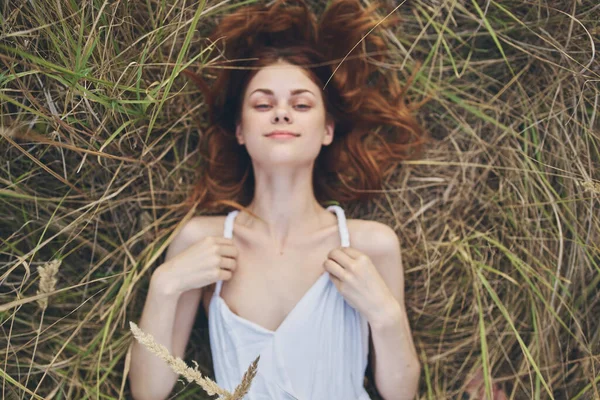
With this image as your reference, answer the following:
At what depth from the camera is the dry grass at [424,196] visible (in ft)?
7.07

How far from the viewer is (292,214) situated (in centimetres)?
235

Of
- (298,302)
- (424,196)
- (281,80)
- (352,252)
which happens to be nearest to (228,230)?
(298,302)

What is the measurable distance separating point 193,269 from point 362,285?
663 millimetres

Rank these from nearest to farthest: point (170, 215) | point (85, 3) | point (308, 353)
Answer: point (85, 3)
point (308, 353)
point (170, 215)

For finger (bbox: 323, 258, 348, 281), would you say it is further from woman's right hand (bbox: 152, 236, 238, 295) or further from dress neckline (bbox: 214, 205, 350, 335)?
woman's right hand (bbox: 152, 236, 238, 295)

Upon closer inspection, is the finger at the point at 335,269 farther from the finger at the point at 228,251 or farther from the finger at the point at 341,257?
the finger at the point at 228,251

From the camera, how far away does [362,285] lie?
2.15 m

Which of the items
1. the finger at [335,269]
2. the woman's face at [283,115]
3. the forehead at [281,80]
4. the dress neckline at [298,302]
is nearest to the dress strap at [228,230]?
the dress neckline at [298,302]

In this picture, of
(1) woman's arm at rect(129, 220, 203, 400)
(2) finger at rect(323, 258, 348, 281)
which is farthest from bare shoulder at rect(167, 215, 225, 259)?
(2) finger at rect(323, 258, 348, 281)

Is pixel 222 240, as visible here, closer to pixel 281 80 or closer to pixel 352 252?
pixel 352 252

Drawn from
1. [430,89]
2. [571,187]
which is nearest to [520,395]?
[571,187]

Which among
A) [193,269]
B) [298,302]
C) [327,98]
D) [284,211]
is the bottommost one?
[298,302]

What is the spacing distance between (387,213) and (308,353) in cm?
85

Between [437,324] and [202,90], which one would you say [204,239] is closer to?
[202,90]
